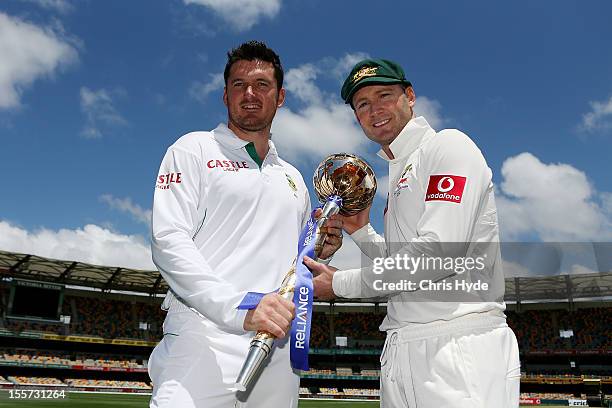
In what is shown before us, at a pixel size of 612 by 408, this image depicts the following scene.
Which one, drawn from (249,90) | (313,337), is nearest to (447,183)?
(249,90)

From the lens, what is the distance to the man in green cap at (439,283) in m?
2.61

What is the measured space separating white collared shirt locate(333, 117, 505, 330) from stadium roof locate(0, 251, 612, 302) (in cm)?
3631

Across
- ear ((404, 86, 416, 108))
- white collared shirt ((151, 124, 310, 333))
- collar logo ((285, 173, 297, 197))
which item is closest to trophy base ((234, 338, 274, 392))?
white collared shirt ((151, 124, 310, 333))

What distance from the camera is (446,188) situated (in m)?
2.66

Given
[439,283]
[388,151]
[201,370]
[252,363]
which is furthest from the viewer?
[388,151]

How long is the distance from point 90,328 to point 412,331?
4665 cm

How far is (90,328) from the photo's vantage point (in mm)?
44438

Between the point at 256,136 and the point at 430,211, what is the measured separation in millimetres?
1175

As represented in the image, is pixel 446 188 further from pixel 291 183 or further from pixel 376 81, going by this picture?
pixel 291 183

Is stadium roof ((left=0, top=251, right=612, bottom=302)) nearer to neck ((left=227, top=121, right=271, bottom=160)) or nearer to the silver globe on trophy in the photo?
the silver globe on trophy

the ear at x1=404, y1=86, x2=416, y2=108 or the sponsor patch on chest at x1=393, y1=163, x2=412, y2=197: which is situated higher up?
the ear at x1=404, y1=86, x2=416, y2=108

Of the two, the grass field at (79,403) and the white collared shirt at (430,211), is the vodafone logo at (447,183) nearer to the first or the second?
the white collared shirt at (430,211)

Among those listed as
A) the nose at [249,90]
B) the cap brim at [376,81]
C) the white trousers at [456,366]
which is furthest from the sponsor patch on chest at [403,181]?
the nose at [249,90]

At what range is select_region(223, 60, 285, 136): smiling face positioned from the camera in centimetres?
307
